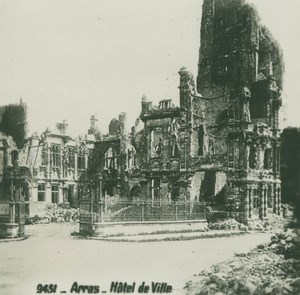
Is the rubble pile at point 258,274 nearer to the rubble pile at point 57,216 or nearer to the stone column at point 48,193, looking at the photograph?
the rubble pile at point 57,216

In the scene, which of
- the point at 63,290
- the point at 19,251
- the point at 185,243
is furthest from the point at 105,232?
the point at 63,290

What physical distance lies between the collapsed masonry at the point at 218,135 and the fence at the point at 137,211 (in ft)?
15.1

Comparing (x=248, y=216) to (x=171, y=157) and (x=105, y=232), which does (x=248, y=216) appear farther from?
(x=105, y=232)

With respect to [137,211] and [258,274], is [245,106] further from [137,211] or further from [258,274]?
[258,274]

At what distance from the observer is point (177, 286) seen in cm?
1319

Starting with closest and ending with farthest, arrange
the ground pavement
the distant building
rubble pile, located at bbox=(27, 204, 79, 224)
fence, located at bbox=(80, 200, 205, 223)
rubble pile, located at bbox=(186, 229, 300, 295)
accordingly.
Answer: rubble pile, located at bbox=(186, 229, 300, 295), the ground pavement, fence, located at bbox=(80, 200, 205, 223), rubble pile, located at bbox=(27, 204, 79, 224), the distant building

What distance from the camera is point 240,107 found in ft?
114

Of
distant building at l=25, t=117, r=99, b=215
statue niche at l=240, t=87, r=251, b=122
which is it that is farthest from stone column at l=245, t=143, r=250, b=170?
distant building at l=25, t=117, r=99, b=215

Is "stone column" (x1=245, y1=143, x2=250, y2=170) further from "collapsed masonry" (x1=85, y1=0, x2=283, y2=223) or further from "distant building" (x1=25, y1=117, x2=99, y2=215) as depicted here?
"distant building" (x1=25, y1=117, x2=99, y2=215)

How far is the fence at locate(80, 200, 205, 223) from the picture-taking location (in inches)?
995

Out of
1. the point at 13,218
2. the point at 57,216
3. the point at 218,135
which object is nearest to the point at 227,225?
the point at 218,135

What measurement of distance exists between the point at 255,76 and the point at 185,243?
23028mm

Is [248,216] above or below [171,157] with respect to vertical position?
below

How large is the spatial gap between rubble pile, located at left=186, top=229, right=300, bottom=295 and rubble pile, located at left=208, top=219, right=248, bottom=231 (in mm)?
13876
